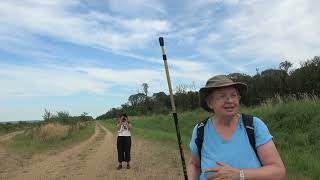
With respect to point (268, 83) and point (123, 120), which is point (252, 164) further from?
point (268, 83)

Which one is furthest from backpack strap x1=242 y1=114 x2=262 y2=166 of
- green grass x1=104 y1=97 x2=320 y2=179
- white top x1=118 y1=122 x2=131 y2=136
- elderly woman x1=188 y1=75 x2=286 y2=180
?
white top x1=118 y1=122 x2=131 y2=136

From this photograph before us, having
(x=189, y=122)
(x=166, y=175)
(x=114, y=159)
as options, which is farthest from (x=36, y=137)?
(x=166, y=175)

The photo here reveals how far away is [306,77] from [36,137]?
27.5 m

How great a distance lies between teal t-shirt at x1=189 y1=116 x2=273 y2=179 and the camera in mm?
3455

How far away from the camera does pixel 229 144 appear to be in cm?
354

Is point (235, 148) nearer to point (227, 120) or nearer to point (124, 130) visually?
point (227, 120)

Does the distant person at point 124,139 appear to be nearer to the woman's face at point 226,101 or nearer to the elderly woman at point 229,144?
the elderly woman at point 229,144

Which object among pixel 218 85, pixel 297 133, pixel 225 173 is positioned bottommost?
pixel 225 173

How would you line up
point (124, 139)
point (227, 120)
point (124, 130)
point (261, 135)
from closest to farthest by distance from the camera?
1. point (261, 135)
2. point (227, 120)
3. point (124, 139)
4. point (124, 130)

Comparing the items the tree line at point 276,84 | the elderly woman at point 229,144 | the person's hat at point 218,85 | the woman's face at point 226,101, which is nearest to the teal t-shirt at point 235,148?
the elderly woman at point 229,144

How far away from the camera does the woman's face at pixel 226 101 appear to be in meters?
3.62

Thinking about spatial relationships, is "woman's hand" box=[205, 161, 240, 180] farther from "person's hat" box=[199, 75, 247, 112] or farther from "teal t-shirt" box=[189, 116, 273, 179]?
"person's hat" box=[199, 75, 247, 112]

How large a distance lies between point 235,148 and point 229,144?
62 millimetres

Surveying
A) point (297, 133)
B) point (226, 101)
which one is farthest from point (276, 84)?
point (226, 101)
